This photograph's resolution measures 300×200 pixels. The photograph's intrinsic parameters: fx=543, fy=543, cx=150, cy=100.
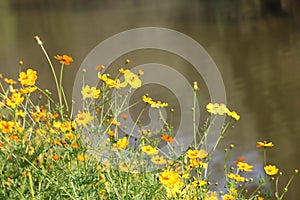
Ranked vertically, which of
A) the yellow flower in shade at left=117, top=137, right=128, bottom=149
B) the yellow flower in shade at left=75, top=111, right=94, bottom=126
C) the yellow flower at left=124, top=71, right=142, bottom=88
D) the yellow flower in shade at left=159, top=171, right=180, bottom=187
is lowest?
the yellow flower in shade at left=159, top=171, right=180, bottom=187

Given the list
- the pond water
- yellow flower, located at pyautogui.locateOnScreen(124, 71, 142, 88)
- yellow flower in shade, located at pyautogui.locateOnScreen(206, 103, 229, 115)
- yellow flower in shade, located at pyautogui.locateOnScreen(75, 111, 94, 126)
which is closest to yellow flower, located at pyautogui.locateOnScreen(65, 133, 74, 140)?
yellow flower in shade, located at pyautogui.locateOnScreen(75, 111, 94, 126)

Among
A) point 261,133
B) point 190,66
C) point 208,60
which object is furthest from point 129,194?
point 208,60

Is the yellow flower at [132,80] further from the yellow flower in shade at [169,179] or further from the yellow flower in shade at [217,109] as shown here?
the yellow flower in shade at [169,179]

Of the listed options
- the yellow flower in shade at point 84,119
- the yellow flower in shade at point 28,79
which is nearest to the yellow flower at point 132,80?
the yellow flower in shade at point 84,119

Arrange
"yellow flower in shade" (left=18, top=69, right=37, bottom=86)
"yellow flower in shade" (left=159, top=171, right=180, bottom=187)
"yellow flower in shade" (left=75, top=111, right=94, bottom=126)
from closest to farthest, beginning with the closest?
"yellow flower in shade" (left=159, top=171, right=180, bottom=187) < "yellow flower in shade" (left=18, top=69, right=37, bottom=86) < "yellow flower in shade" (left=75, top=111, right=94, bottom=126)

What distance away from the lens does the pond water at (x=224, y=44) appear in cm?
359

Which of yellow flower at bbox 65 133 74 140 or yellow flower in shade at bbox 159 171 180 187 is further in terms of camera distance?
yellow flower at bbox 65 133 74 140

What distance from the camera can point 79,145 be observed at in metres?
1.26

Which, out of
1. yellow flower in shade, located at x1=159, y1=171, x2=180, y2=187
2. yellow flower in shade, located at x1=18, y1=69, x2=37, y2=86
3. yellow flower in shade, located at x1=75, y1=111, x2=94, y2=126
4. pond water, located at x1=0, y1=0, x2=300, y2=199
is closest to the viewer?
yellow flower in shade, located at x1=159, y1=171, x2=180, y2=187

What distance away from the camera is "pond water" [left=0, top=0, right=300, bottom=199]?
3588mm

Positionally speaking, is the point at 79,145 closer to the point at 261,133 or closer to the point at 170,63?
the point at 261,133

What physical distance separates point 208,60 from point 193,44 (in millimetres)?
1415

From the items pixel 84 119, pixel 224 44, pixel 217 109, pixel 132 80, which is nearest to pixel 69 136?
pixel 84 119

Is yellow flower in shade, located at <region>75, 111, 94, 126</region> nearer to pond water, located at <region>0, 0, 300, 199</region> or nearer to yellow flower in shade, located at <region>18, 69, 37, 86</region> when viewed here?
yellow flower in shade, located at <region>18, 69, 37, 86</region>
